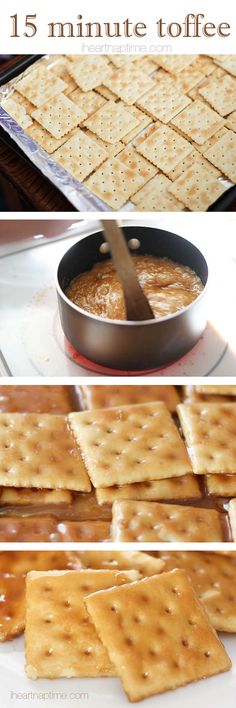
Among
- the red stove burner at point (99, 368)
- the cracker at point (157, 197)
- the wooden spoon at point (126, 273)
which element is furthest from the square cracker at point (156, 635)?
the cracker at point (157, 197)

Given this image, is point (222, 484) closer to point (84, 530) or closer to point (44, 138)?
point (84, 530)

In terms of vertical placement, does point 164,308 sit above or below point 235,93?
below

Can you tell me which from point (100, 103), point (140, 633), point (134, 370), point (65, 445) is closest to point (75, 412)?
point (65, 445)

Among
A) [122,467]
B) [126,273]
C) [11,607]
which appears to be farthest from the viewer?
[11,607]

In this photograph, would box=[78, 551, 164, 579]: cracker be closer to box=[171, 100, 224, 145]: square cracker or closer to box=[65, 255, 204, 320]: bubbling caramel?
box=[65, 255, 204, 320]: bubbling caramel

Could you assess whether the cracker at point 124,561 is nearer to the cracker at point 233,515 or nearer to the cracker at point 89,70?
the cracker at point 233,515

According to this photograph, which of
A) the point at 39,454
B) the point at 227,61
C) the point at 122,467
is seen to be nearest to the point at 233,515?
the point at 122,467

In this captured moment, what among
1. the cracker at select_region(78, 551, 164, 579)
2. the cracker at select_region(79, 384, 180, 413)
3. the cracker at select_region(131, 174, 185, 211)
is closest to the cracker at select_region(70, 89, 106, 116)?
the cracker at select_region(131, 174, 185, 211)

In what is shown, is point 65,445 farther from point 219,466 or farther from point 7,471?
point 219,466
